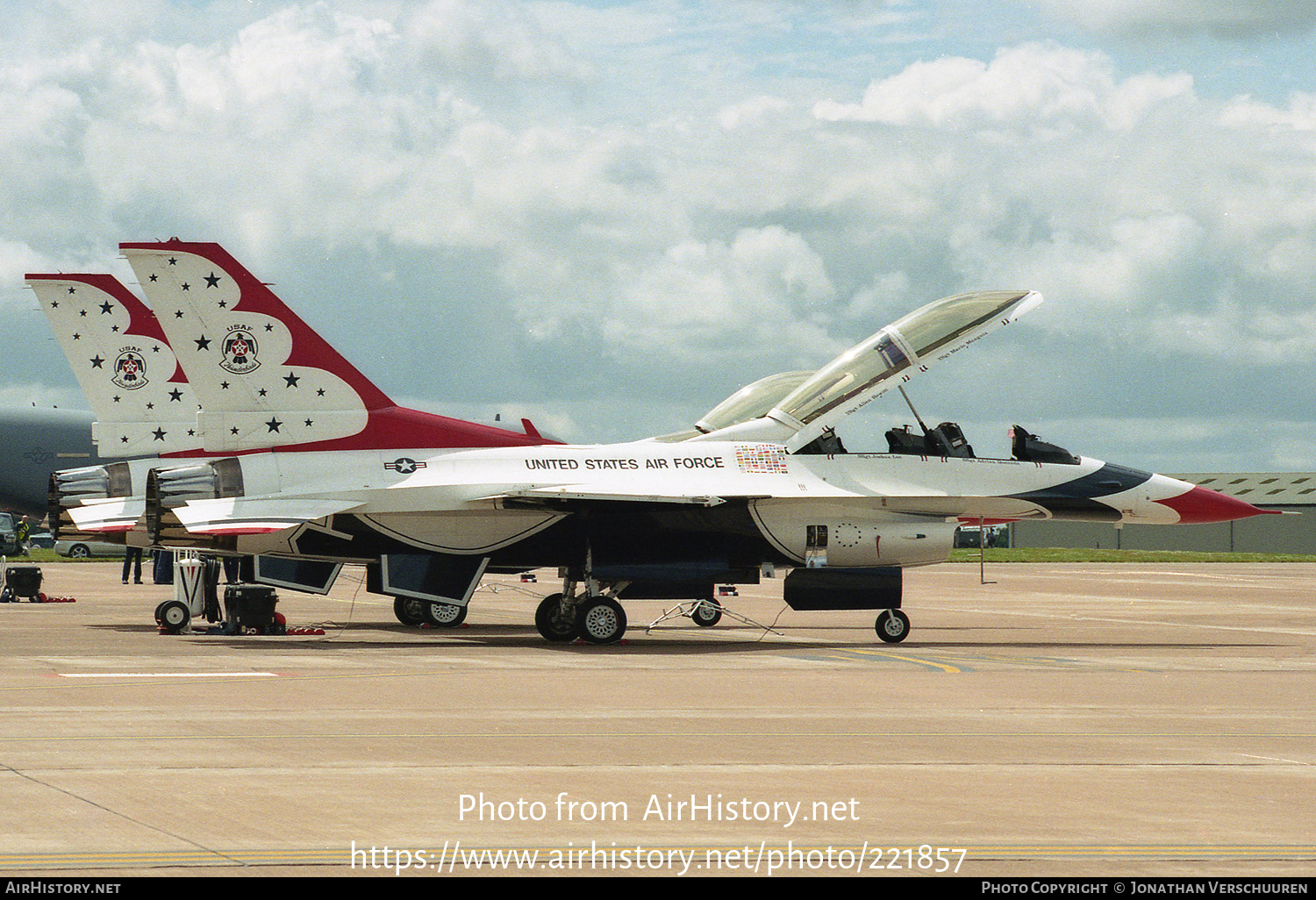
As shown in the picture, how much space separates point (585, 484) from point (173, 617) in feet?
23.7

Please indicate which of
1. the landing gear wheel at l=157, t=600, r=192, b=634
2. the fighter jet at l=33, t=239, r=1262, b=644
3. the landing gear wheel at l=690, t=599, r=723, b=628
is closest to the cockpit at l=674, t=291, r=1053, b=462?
the fighter jet at l=33, t=239, r=1262, b=644

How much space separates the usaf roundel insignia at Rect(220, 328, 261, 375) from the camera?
21547 mm

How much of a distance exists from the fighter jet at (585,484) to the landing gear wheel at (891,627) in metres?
0.03

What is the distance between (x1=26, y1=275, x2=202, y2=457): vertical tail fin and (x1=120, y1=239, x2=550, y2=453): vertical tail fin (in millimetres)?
7523

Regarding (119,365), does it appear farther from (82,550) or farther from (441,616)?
(82,550)

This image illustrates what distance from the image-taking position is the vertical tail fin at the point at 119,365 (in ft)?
93.8

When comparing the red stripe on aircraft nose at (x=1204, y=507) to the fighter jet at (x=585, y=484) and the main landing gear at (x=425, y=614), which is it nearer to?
the fighter jet at (x=585, y=484)

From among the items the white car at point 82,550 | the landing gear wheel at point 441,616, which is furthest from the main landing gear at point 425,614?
the white car at point 82,550

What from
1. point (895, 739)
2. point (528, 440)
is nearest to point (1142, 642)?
point (528, 440)

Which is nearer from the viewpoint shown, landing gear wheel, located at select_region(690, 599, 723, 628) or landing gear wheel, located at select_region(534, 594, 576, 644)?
landing gear wheel, located at select_region(534, 594, 576, 644)

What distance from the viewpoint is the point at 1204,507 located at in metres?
24.0

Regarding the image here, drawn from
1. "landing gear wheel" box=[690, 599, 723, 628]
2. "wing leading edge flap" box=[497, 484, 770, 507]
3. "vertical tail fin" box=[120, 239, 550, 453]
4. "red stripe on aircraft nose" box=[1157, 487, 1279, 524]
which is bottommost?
"landing gear wheel" box=[690, 599, 723, 628]

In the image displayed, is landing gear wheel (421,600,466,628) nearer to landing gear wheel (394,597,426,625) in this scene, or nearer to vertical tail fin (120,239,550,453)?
landing gear wheel (394,597,426,625)

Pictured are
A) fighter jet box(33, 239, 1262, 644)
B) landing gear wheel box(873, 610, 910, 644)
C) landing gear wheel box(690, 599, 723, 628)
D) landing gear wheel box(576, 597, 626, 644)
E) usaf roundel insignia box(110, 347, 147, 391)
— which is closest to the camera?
fighter jet box(33, 239, 1262, 644)
